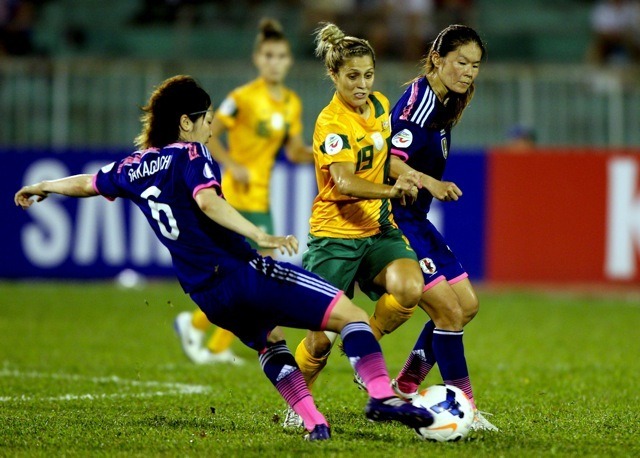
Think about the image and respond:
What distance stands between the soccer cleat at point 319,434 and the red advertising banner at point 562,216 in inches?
370

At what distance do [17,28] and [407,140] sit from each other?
42.2 ft

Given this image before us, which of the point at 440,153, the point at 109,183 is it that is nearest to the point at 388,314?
the point at 440,153

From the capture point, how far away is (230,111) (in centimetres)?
1054

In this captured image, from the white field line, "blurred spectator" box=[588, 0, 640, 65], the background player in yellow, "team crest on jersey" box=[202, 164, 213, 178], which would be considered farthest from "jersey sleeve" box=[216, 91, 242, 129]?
"blurred spectator" box=[588, 0, 640, 65]

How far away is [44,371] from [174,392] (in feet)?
5.12

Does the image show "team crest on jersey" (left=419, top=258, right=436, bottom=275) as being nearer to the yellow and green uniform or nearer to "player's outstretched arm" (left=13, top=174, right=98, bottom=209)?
the yellow and green uniform

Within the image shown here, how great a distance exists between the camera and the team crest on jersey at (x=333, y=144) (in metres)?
6.50

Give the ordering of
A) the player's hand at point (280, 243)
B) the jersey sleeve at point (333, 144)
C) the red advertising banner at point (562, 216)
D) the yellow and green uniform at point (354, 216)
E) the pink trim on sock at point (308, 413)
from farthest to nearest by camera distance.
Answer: the red advertising banner at point (562, 216) < the yellow and green uniform at point (354, 216) < the jersey sleeve at point (333, 144) < the pink trim on sock at point (308, 413) < the player's hand at point (280, 243)

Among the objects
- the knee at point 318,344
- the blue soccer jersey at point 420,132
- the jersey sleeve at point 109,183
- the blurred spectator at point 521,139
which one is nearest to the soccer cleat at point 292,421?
the knee at point 318,344

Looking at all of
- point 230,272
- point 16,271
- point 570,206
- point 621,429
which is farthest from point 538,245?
point 230,272

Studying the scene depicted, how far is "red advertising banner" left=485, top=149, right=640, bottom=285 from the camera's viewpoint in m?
14.7

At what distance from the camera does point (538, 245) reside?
15.1 metres

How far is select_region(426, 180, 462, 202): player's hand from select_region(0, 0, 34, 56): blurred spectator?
13181 millimetres

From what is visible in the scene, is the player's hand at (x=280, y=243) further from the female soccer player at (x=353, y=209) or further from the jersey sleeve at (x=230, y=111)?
the jersey sleeve at (x=230, y=111)
